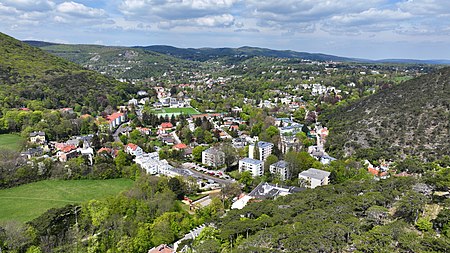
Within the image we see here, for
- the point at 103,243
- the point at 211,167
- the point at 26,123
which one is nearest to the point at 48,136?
the point at 26,123

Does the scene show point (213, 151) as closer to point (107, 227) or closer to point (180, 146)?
point (180, 146)

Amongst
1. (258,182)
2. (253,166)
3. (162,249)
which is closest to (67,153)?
(253,166)

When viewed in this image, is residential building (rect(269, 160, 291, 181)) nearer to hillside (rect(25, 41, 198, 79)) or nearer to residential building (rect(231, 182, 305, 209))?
residential building (rect(231, 182, 305, 209))

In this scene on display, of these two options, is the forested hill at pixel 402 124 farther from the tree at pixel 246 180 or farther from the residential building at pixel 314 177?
the tree at pixel 246 180

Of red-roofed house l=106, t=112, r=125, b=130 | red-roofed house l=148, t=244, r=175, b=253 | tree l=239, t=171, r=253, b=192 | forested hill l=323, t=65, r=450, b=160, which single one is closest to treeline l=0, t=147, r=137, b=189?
tree l=239, t=171, r=253, b=192

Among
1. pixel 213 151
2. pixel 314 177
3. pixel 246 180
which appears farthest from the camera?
pixel 213 151

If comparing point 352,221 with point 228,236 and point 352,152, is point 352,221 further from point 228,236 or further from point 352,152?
point 352,152

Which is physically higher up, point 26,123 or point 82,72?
point 82,72
